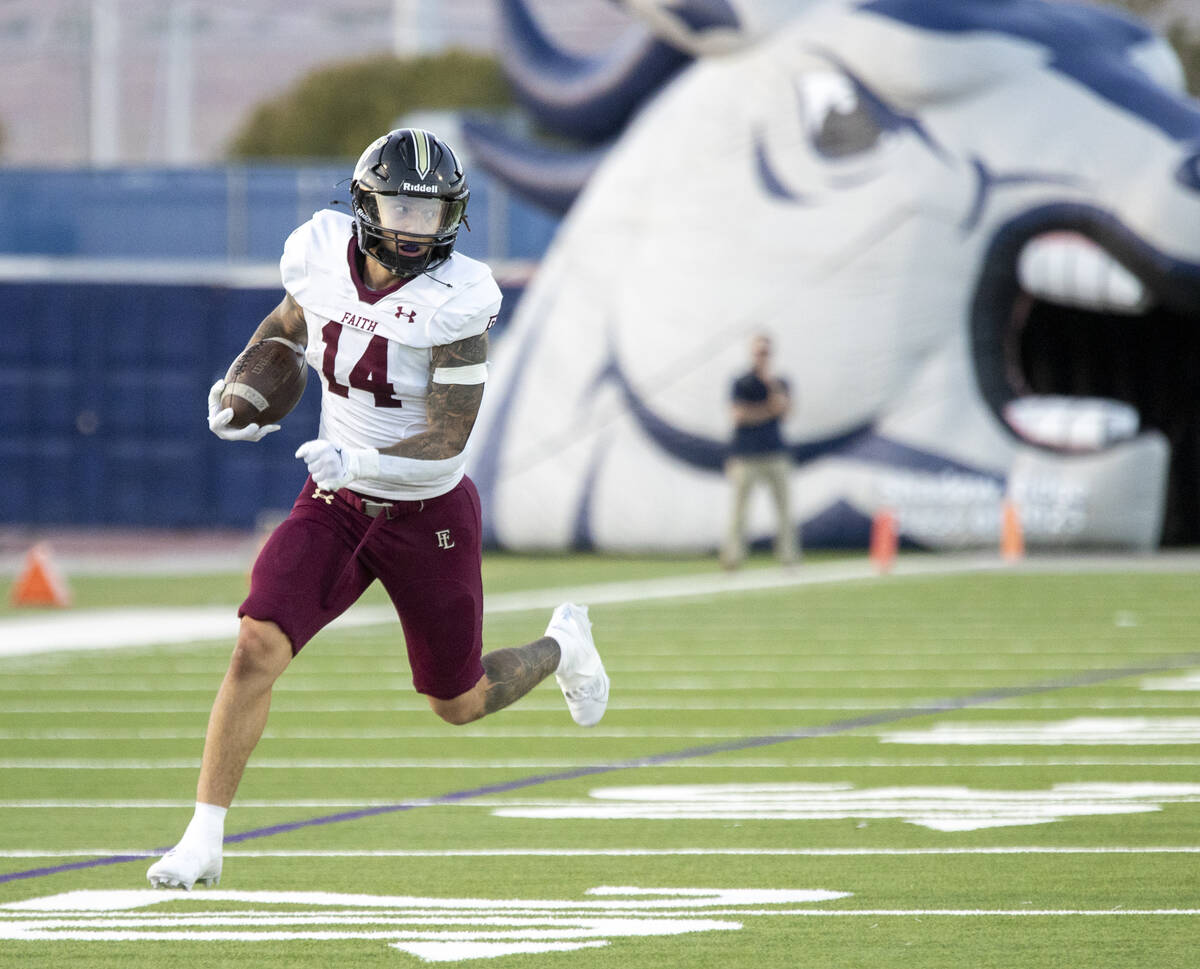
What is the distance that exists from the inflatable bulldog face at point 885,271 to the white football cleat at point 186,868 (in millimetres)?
14153

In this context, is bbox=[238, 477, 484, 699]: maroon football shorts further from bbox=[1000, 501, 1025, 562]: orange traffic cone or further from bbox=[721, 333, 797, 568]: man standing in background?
bbox=[1000, 501, 1025, 562]: orange traffic cone

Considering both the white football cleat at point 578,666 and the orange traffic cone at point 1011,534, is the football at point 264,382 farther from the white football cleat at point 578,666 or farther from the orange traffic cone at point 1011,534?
the orange traffic cone at point 1011,534

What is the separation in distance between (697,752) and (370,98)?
215 ft

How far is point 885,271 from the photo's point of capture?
61.6 ft

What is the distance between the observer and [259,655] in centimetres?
514

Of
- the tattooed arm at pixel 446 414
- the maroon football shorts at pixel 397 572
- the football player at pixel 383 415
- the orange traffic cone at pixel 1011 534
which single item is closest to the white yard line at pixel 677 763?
the maroon football shorts at pixel 397 572

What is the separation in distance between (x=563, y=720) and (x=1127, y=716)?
222cm

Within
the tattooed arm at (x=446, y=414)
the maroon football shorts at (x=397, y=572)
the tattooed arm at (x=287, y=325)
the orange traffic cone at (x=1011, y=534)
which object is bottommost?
the orange traffic cone at (x=1011, y=534)

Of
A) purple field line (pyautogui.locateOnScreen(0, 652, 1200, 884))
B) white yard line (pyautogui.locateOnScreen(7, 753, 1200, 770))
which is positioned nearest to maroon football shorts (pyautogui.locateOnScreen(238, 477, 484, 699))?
A: purple field line (pyautogui.locateOnScreen(0, 652, 1200, 884))

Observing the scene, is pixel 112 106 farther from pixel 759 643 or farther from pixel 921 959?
pixel 921 959

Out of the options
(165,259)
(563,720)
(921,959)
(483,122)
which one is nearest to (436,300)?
(921,959)

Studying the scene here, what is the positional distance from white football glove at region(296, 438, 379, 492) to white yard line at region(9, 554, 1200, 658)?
7015 mm

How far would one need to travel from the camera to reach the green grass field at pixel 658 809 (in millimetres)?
4855

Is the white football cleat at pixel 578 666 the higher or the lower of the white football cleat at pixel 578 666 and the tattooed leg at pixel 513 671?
the lower
